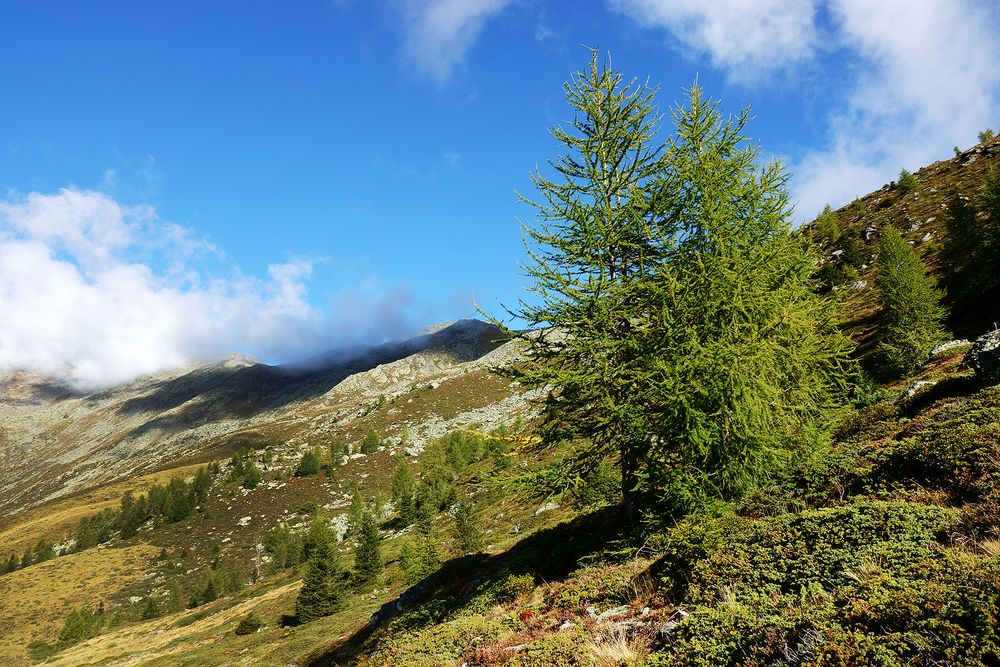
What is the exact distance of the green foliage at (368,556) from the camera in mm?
48406

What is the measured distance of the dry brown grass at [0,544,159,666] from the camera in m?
74.3

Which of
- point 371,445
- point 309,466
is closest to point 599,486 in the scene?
A: point 309,466

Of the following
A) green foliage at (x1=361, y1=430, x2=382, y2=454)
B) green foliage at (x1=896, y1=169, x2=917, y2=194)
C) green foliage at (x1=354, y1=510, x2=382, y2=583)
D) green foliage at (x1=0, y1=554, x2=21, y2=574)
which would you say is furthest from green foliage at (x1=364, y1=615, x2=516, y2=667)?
green foliage at (x1=0, y1=554, x2=21, y2=574)

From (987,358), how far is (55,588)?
131 metres

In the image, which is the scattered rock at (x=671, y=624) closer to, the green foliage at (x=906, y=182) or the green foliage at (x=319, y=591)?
the green foliage at (x=319, y=591)

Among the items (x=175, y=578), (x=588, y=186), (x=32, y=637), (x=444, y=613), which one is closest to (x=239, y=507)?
(x=175, y=578)

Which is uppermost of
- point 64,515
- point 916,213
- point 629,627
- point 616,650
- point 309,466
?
point 916,213

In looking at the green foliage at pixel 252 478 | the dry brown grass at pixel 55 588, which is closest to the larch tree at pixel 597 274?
the dry brown grass at pixel 55 588

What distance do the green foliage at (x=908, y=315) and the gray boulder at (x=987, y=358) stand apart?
19.0m

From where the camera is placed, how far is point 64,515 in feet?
450

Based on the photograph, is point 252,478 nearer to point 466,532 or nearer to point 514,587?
point 466,532

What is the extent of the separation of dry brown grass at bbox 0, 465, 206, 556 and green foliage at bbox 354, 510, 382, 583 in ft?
412

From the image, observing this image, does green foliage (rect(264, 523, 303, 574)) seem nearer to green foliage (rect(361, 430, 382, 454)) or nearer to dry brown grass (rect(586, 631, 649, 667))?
green foliage (rect(361, 430, 382, 454))

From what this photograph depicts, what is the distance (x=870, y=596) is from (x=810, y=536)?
2638 mm
